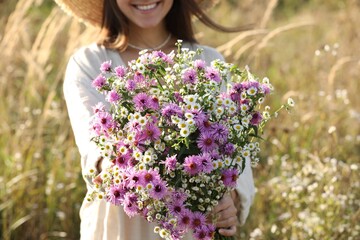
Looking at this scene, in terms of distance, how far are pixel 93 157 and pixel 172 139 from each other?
1.32 feet

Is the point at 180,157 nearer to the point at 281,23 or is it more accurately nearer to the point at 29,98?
the point at 29,98

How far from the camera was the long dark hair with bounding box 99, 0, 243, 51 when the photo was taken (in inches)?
118

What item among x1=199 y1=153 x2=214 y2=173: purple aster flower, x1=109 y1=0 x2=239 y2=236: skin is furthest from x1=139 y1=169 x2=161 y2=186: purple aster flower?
x1=109 y1=0 x2=239 y2=236: skin

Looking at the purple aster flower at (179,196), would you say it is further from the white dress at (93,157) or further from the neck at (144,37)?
the neck at (144,37)

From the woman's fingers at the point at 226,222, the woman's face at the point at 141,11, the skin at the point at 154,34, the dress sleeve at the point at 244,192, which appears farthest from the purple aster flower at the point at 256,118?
the woman's face at the point at 141,11

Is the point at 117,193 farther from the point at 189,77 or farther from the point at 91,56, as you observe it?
the point at 91,56

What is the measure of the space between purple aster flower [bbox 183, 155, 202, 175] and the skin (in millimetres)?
334

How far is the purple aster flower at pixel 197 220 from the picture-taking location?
2.07 meters

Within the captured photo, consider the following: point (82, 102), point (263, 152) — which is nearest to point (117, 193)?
point (82, 102)

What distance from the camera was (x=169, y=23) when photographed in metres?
3.19

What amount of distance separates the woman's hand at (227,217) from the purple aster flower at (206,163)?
16.5 inches

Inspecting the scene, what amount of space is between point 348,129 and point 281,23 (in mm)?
2871

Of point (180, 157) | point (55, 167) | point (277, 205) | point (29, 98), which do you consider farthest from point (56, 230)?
point (180, 157)

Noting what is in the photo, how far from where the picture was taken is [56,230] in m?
3.82
